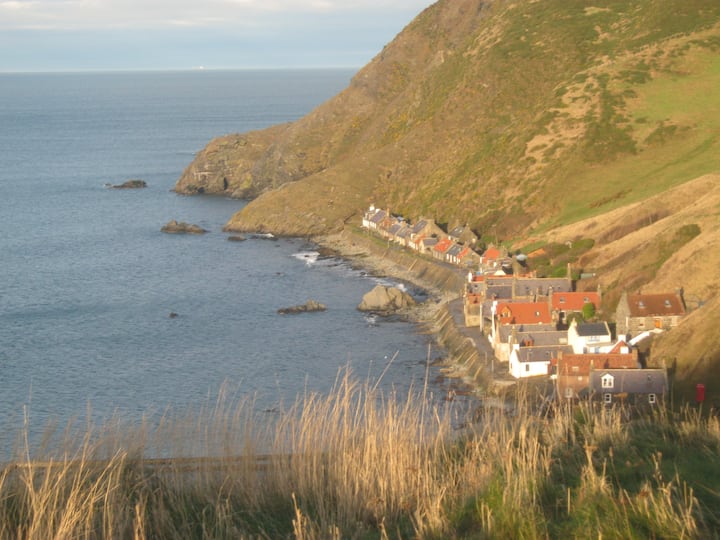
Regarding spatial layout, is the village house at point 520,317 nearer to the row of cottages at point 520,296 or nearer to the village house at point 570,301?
the row of cottages at point 520,296

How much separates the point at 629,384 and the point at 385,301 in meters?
32.4

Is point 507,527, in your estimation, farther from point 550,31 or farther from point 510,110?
point 550,31

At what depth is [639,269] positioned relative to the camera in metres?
60.2

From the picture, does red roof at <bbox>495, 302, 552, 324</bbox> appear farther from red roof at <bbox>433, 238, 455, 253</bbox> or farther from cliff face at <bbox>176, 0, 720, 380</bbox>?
red roof at <bbox>433, 238, 455, 253</bbox>

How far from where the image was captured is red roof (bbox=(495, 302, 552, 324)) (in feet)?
183

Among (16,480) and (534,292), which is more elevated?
(16,480)

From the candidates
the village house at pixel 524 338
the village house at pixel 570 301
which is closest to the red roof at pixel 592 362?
the village house at pixel 524 338

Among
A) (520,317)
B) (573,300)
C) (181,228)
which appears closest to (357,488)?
(520,317)

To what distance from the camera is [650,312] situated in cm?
5072

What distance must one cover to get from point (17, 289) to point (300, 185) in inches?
2005

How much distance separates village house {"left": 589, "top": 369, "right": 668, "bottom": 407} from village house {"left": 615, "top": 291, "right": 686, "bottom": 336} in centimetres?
839

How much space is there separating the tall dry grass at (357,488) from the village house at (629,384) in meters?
26.4

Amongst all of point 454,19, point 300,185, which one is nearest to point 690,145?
point 300,185

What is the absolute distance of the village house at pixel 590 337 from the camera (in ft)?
163
